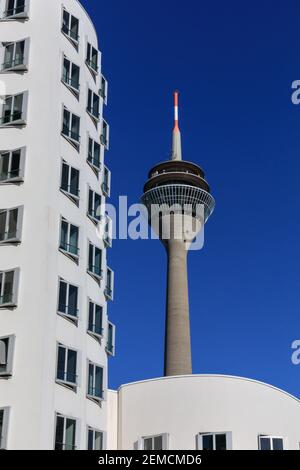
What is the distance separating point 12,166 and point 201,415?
673 inches

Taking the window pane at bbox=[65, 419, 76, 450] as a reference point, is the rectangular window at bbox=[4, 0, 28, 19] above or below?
above

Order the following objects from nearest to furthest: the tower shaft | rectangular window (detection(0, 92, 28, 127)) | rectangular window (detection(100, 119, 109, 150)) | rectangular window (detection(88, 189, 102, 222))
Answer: rectangular window (detection(0, 92, 28, 127)), rectangular window (detection(88, 189, 102, 222)), rectangular window (detection(100, 119, 109, 150)), the tower shaft

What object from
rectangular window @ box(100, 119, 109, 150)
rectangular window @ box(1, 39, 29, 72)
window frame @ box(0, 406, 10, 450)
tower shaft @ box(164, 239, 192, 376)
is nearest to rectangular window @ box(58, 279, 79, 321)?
window frame @ box(0, 406, 10, 450)

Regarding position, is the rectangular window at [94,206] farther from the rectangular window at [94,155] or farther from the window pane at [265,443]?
the window pane at [265,443]

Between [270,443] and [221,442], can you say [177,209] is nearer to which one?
[270,443]

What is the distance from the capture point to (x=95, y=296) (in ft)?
137

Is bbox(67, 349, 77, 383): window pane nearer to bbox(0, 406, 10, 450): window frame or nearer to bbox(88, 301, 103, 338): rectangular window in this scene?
bbox(88, 301, 103, 338): rectangular window

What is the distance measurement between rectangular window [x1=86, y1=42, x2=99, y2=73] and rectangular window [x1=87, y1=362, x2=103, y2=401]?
62.6 ft

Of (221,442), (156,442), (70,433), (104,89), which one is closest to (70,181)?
(104,89)

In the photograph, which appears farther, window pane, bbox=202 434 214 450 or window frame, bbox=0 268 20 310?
window pane, bbox=202 434 214 450

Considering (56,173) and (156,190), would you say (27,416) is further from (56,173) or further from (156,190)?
(156,190)

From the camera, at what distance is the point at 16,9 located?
44250 mm

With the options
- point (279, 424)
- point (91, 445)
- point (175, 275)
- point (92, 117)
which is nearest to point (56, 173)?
point (92, 117)

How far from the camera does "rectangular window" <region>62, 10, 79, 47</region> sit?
149 ft
